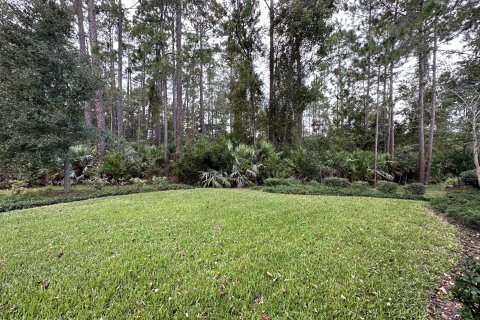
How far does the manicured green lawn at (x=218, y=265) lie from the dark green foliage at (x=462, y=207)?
0.54 meters

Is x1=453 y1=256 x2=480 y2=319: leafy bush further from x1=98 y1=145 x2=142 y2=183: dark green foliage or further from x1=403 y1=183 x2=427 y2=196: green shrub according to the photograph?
x1=98 y1=145 x2=142 y2=183: dark green foliage

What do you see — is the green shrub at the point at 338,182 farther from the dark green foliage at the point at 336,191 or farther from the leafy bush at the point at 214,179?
the leafy bush at the point at 214,179

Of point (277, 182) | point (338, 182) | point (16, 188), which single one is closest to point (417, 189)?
point (338, 182)

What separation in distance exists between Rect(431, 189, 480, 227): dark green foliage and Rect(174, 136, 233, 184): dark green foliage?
23.4ft

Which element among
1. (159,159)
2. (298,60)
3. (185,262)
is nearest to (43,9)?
(159,159)

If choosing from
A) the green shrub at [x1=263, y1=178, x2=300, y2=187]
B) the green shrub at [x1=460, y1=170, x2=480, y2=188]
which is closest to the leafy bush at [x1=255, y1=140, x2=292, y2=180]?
the green shrub at [x1=263, y1=178, x2=300, y2=187]

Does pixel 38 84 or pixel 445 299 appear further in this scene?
pixel 38 84

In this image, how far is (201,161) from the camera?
949 cm

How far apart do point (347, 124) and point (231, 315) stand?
19192 millimetres

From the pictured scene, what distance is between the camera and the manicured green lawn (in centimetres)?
182

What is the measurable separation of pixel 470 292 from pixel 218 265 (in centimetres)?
213

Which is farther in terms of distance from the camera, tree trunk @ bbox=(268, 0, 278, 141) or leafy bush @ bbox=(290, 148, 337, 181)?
tree trunk @ bbox=(268, 0, 278, 141)

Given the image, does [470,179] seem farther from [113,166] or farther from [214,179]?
[113,166]

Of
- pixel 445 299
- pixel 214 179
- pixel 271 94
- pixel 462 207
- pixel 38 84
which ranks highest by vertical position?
pixel 271 94
